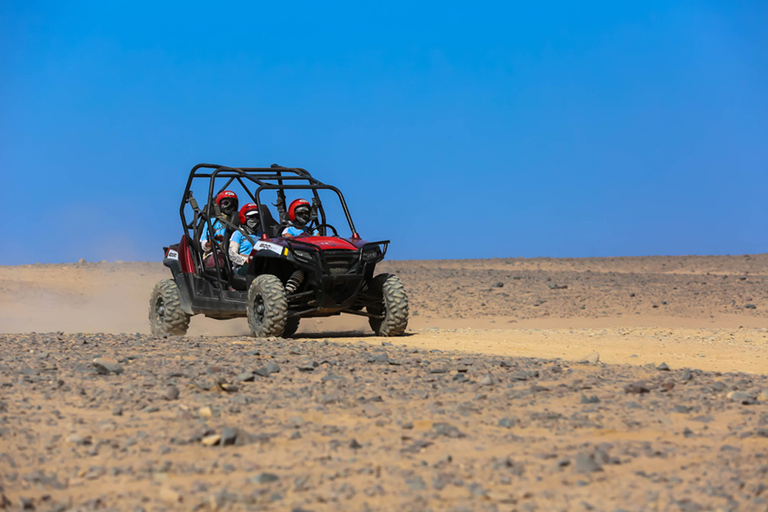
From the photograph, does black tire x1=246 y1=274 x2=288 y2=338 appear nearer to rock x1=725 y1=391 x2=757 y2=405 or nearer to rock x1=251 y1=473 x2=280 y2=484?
rock x1=725 y1=391 x2=757 y2=405

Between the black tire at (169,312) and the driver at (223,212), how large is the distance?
1.26m

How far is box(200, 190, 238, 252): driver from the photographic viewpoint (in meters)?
14.2

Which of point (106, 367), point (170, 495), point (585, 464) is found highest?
point (106, 367)

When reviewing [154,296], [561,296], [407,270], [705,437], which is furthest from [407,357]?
[407,270]

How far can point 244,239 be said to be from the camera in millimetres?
14234

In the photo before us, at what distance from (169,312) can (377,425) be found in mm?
9080

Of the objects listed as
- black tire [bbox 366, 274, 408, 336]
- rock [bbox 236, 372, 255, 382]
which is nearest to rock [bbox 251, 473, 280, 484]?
rock [bbox 236, 372, 255, 382]

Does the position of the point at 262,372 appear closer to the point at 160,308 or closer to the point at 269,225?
the point at 269,225

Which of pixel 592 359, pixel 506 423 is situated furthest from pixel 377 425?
pixel 592 359

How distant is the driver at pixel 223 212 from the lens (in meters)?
14.2

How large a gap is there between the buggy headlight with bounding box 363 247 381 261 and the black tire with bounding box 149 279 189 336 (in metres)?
3.58

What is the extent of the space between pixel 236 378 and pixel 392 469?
2939 mm

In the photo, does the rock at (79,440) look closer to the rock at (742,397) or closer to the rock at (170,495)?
the rock at (170,495)

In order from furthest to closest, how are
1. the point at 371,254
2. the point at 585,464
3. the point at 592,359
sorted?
the point at 371,254 < the point at 592,359 < the point at 585,464
